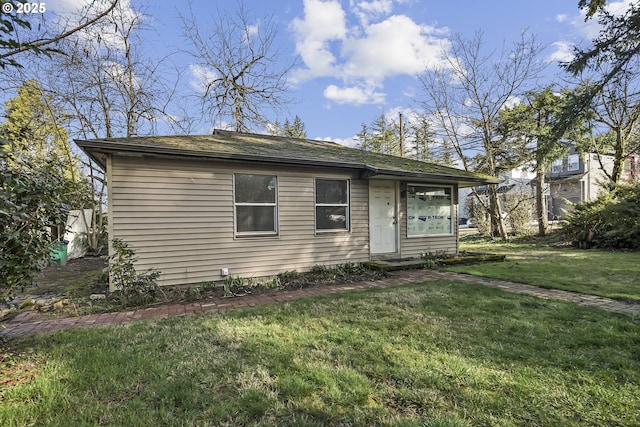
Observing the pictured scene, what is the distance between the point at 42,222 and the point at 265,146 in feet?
17.2

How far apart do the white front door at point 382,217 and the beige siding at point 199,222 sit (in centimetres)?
145

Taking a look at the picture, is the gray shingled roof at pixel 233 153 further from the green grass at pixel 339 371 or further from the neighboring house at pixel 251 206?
the green grass at pixel 339 371

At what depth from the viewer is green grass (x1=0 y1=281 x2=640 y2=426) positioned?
82.0 inches

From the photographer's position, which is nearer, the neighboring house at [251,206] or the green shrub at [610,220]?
the neighboring house at [251,206]

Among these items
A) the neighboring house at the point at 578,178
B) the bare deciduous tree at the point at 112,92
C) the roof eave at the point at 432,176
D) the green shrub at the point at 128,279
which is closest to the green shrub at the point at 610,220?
the roof eave at the point at 432,176

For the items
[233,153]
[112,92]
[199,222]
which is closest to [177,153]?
[233,153]

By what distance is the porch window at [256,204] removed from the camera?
668cm

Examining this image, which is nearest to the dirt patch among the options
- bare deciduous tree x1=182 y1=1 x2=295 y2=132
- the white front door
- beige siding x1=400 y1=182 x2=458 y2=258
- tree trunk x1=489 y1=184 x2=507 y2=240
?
the white front door

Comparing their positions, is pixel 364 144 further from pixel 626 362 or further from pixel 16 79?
pixel 626 362

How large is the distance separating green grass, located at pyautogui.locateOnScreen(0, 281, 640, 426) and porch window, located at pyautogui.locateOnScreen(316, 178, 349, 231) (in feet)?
12.1

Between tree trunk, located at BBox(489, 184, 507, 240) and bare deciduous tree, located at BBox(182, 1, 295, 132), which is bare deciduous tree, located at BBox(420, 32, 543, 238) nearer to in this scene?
tree trunk, located at BBox(489, 184, 507, 240)

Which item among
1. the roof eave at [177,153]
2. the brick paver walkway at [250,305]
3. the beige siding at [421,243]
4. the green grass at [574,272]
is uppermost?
the roof eave at [177,153]

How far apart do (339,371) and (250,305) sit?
103 inches

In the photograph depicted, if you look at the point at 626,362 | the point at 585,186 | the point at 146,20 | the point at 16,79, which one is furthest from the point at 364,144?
the point at 626,362
